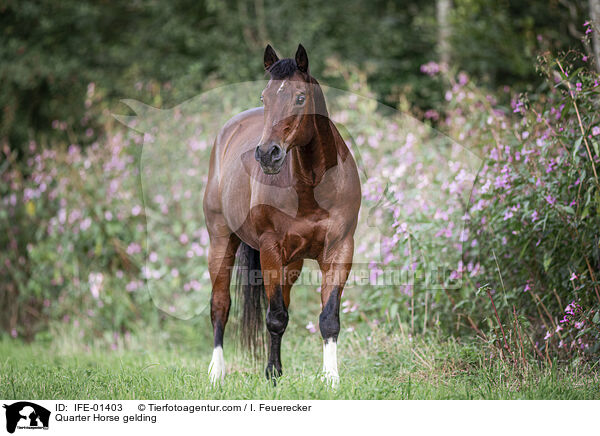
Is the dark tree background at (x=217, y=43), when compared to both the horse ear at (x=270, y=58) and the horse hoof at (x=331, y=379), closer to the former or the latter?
the horse ear at (x=270, y=58)

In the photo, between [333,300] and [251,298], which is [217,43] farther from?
[333,300]

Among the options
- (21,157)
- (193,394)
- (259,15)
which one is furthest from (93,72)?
(193,394)

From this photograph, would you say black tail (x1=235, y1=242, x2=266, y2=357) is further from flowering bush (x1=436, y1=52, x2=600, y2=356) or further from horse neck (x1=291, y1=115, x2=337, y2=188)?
flowering bush (x1=436, y1=52, x2=600, y2=356)

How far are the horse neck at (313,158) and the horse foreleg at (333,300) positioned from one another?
434mm

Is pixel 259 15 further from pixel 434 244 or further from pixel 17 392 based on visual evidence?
pixel 17 392

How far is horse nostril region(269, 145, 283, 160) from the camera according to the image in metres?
3.16

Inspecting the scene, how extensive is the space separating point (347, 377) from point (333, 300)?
0.65 meters

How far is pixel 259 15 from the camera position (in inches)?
432

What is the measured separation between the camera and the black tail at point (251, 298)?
4.46m

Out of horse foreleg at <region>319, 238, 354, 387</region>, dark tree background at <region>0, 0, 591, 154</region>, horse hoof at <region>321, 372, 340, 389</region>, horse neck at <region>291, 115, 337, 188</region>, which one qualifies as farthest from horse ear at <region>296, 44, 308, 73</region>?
dark tree background at <region>0, 0, 591, 154</region>

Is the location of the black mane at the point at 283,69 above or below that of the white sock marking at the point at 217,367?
above

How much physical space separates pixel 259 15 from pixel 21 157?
542 centimetres
